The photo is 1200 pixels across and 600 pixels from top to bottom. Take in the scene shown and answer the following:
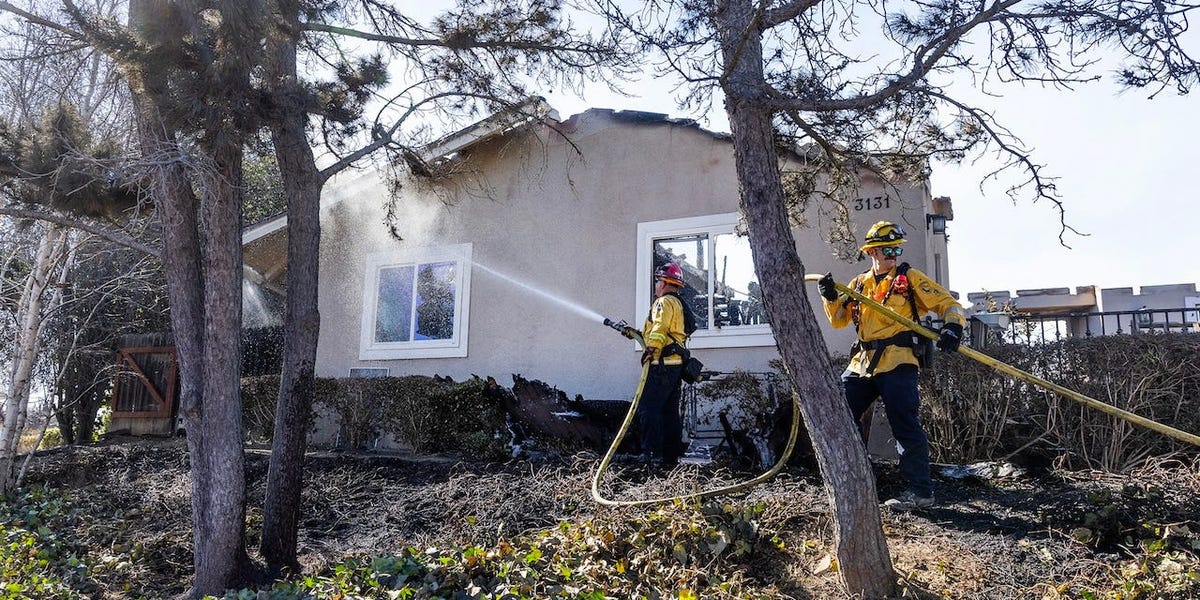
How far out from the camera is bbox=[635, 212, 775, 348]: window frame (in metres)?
9.07

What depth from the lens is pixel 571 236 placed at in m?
10.4

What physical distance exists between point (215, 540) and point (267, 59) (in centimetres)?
314

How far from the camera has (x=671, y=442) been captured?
7.23 meters

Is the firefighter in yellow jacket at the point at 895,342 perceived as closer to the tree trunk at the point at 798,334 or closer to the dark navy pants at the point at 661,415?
the tree trunk at the point at 798,334

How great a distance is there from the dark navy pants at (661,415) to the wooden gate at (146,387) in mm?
8720

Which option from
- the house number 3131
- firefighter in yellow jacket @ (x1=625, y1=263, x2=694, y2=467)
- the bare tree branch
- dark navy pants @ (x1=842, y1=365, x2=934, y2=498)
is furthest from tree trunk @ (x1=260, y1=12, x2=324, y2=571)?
the house number 3131

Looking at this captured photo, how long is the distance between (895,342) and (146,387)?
11708mm

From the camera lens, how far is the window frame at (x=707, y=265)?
907 cm

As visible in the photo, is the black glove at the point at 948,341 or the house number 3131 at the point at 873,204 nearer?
the black glove at the point at 948,341

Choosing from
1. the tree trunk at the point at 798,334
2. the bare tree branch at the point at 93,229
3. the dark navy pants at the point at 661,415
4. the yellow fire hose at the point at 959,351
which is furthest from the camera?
the dark navy pants at the point at 661,415

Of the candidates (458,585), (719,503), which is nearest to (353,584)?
(458,585)

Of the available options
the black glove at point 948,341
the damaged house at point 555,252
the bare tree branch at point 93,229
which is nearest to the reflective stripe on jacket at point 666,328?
the damaged house at point 555,252

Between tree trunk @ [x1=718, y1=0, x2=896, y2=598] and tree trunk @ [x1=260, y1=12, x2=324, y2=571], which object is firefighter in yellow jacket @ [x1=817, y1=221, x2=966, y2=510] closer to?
tree trunk @ [x1=718, y1=0, x2=896, y2=598]

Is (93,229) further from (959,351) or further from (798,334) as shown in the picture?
(959,351)
